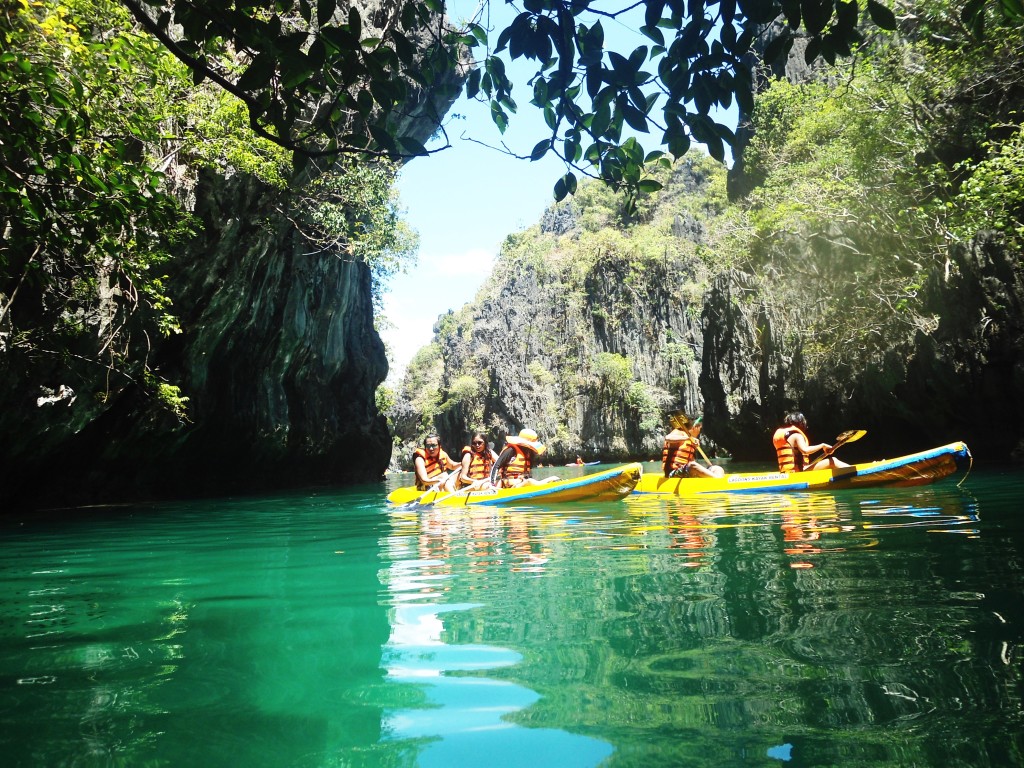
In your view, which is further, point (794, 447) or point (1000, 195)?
point (1000, 195)

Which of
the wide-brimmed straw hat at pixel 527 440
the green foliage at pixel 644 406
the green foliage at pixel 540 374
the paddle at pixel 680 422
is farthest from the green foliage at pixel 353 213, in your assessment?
the green foliage at pixel 540 374

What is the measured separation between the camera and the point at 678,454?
9906 mm

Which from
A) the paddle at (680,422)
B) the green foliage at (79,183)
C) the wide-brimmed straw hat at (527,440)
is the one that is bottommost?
the wide-brimmed straw hat at (527,440)

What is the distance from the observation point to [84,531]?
25.3 ft

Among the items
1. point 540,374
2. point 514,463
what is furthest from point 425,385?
point 514,463

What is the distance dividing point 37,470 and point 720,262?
68.9 ft

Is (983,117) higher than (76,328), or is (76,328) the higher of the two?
(983,117)

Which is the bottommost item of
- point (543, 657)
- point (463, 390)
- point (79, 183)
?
point (543, 657)

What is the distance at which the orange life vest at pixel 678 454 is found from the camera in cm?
988

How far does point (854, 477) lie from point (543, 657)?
7.59m

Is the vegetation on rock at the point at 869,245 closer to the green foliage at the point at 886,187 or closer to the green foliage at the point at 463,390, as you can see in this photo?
the green foliage at the point at 886,187

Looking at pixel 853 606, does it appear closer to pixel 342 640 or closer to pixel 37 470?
pixel 342 640

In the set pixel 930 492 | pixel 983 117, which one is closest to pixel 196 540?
pixel 930 492

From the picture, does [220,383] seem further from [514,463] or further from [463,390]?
[463,390]
